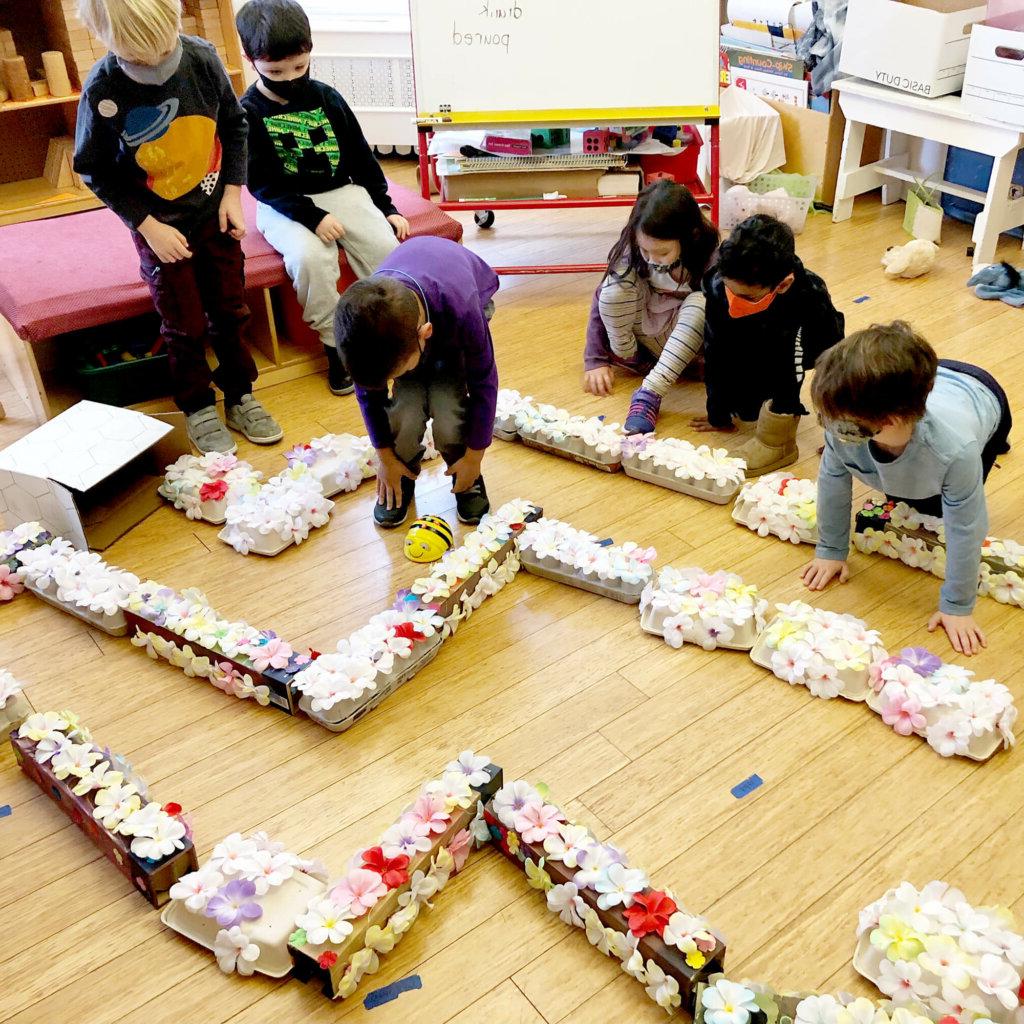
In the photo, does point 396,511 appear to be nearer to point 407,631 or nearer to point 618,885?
point 407,631

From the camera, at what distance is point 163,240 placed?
2.43 m

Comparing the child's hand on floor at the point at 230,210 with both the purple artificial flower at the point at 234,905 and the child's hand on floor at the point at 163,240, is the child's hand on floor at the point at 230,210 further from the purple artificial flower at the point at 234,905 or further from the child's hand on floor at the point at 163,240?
the purple artificial flower at the point at 234,905

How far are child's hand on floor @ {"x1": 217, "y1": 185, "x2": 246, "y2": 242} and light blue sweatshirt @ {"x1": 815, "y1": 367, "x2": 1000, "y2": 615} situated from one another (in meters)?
1.49

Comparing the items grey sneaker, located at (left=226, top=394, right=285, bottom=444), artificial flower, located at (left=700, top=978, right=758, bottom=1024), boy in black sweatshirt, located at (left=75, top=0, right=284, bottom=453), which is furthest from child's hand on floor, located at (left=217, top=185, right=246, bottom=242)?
artificial flower, located at (left=700, top=978, right=758, bottom=1024)

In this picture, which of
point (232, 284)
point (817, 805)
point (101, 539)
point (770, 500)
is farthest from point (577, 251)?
point (817, 805)

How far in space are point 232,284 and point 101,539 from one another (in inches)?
28.8

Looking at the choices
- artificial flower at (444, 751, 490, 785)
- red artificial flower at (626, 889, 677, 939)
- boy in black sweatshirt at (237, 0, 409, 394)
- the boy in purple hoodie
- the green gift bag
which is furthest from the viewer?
the green gift bag

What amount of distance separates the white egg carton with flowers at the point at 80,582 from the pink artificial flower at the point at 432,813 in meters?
0.79

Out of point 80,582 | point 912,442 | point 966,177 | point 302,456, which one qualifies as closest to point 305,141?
point 302,456

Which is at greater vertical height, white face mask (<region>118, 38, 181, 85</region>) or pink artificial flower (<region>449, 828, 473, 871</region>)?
white face mask (<region>118, 38, 181, 85</region>)

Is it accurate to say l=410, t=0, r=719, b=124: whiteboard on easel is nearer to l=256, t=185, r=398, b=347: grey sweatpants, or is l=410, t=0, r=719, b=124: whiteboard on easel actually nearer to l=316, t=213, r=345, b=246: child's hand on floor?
l=256, t=185, r=398, b=347: grey sweatpants

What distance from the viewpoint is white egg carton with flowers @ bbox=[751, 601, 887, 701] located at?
6.08ft

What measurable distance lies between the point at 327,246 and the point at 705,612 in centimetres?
153

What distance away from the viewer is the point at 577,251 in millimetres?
3750
